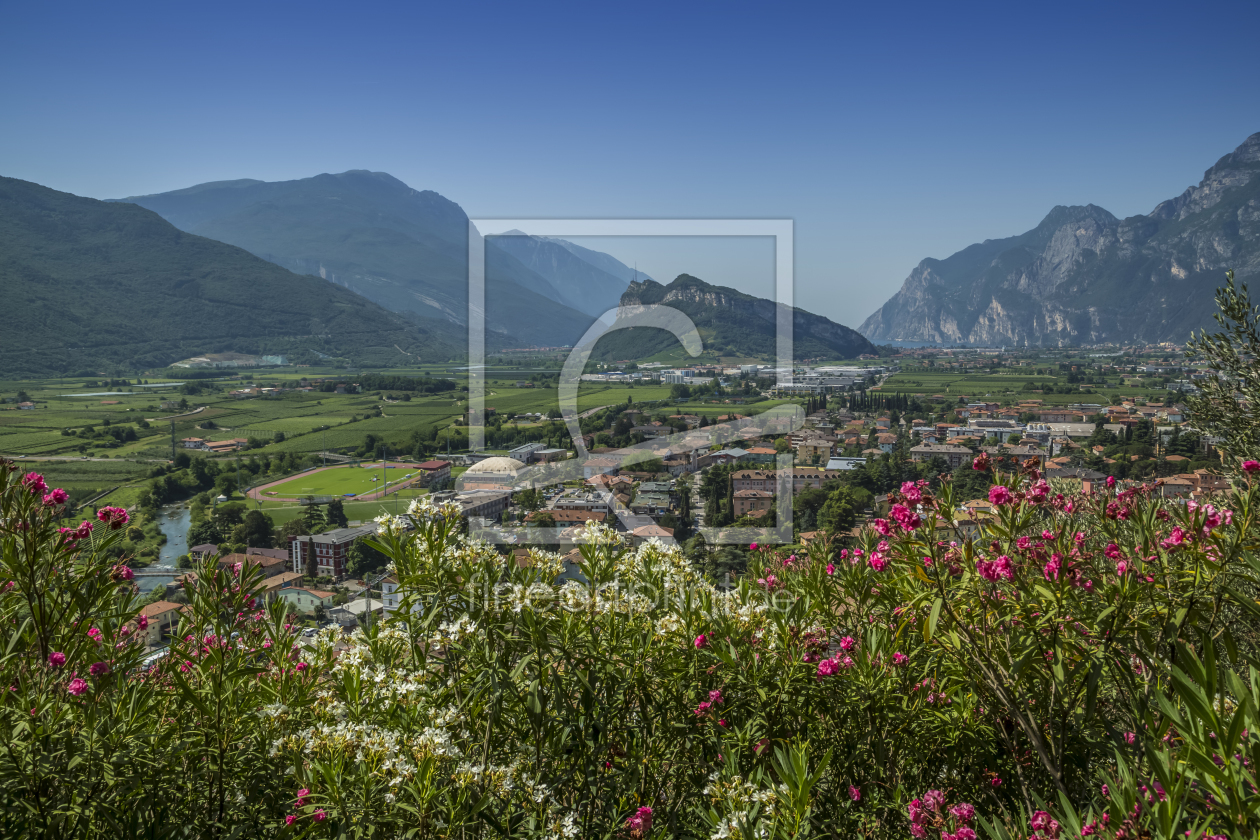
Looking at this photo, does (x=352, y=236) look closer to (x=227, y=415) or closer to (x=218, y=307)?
(x=218, y=307)

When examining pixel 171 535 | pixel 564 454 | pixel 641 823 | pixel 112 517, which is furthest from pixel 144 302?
pixel 641 823

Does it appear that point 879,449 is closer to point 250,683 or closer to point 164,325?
point 250,683

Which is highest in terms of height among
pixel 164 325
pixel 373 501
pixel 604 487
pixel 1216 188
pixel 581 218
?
pixel 1216 188

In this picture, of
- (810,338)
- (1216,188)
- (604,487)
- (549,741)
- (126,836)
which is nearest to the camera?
(126,836)

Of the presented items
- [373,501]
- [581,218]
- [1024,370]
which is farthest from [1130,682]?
[1024,370]

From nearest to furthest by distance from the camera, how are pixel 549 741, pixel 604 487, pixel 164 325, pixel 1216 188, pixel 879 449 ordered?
pixel 549 741
pixel 604 487
pixel 879 449
pixel 164 325
pixel 1216 188

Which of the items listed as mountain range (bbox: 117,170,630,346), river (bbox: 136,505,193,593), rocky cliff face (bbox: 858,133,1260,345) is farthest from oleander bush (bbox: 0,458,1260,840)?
mountain range (bbox: 117,170,630,346)
